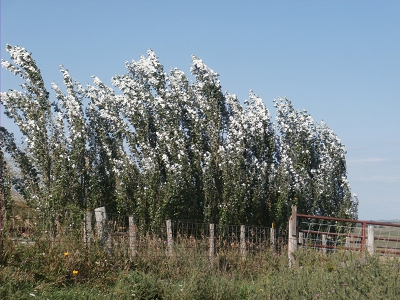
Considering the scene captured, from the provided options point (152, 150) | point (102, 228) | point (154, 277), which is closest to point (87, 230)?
point (102, 228)

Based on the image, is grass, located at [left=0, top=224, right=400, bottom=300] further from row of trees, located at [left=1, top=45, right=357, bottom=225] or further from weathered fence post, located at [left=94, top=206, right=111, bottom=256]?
row of trees, located at [left=1, top=45, right=357, bottom=225]

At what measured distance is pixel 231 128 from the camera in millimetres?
21875

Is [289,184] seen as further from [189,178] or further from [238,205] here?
[189,178]

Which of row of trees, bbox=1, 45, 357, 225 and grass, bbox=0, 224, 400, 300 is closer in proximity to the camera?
grass, bbox=0, 224, 400, 300

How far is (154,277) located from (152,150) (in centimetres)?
1049

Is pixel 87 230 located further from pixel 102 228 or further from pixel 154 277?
pixel 154 277

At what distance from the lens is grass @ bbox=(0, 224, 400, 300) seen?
844 centimetres

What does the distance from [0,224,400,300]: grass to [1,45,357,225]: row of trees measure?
737 cm

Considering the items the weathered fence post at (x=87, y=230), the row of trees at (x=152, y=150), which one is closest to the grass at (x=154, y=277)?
the weathered fence post at (x=87, y=230)

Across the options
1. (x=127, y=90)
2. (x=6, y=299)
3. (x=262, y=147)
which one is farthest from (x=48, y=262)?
(x=262, y=147)

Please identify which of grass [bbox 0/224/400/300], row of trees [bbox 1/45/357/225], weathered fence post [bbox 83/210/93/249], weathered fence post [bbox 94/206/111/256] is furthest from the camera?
row of trees [bbox 1/45/357/225]

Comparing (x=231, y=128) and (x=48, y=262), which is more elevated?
(x=231, y=128)

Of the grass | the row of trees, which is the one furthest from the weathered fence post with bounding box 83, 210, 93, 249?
the row of trees

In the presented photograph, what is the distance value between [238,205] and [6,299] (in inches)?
507
